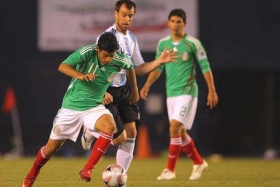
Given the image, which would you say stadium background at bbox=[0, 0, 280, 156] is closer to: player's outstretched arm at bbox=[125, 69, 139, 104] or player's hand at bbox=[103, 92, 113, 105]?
player's outstretched arm at bbox=[125, 69, 139, 104]

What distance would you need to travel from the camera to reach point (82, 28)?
1872 centimetres

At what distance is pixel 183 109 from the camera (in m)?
11.8

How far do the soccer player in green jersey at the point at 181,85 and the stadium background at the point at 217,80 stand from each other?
6.97 m

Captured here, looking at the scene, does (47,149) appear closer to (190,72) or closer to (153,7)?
(190,72)

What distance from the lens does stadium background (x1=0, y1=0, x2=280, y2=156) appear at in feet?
61.7

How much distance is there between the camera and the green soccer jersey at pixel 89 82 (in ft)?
29.2

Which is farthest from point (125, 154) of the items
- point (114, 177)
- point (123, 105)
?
point (114, 177)

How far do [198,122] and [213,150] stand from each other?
0.70 metres

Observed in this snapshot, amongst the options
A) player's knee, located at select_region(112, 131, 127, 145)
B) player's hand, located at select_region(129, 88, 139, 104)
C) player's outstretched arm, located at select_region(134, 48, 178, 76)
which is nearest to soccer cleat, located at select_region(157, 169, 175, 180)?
player's hand, located at select_region(129, 88, 139, 104)

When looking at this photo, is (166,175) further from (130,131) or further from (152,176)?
(130,131)

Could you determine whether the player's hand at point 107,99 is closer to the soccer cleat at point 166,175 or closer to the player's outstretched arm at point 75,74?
the player's outstretched arm at point 75,74

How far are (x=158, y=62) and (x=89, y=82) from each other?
81cm

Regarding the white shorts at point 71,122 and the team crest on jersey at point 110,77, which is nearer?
the white shorts at point 71,122

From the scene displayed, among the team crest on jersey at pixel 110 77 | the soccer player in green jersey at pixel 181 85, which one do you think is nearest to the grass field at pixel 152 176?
the soccer player in green jersey at pixel 181 85
